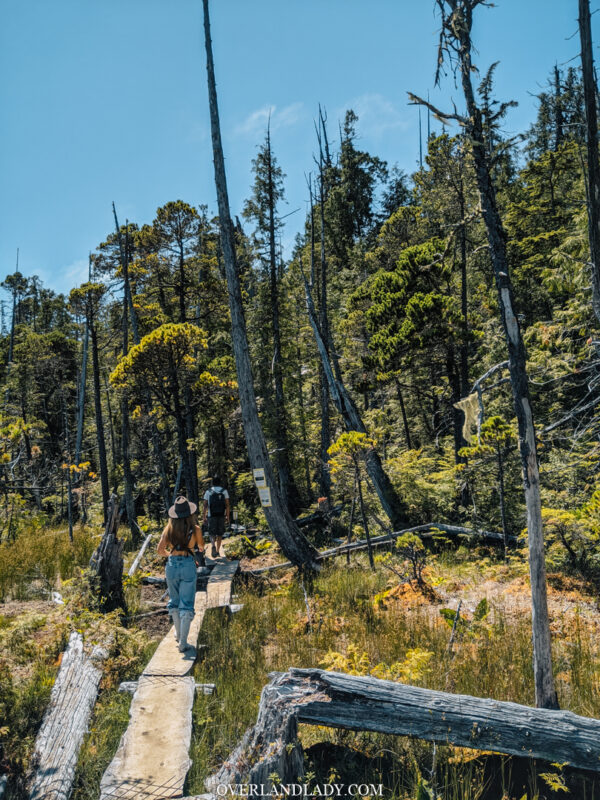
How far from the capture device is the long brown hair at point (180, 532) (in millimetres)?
6359

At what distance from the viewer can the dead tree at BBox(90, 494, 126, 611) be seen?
7.43 m

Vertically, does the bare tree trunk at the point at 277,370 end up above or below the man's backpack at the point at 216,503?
above

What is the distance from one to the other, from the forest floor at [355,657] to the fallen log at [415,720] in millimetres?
201

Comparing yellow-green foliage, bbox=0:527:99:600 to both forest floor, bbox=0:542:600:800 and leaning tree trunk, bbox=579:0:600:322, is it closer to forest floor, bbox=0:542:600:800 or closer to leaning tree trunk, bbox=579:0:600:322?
forest floor, bbox=0:542:600:800

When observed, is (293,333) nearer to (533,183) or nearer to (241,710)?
(533,183)

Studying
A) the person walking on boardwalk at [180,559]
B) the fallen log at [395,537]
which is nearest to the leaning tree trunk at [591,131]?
the fallen log at [395,537]

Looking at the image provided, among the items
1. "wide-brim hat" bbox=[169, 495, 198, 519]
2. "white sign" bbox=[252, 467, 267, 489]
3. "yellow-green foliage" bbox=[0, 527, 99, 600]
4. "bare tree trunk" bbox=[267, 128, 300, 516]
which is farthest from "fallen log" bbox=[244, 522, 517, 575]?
"bare tree trunk" bbox=[267, 128, 300, 516]

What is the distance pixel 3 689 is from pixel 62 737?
105 cm

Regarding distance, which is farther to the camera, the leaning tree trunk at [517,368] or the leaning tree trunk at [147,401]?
the leaning tree trunk at [147,401]

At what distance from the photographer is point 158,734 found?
4223 millimetres

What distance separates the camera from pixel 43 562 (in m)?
9.68

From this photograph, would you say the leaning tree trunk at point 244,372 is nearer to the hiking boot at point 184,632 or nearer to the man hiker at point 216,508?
the man hiker at point 216,508

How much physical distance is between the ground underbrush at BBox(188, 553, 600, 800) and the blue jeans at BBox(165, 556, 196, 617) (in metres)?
0.71

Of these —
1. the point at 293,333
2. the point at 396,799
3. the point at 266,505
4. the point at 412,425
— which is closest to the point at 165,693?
the point at 396,799
